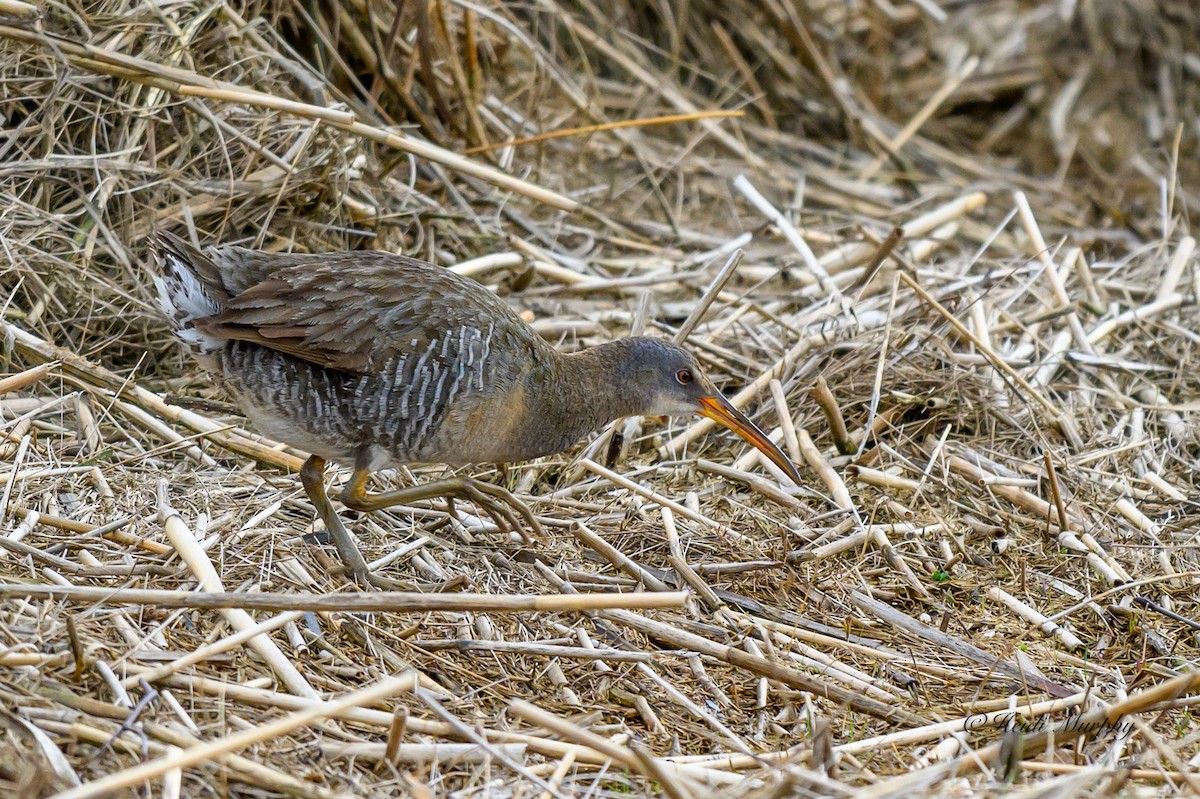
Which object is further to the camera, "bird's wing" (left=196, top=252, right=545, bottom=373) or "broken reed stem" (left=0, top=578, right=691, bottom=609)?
"bird's wing" (left=196, top=252, right=545, bottom=373)

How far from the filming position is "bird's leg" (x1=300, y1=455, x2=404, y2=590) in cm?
418

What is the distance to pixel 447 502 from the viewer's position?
470cm

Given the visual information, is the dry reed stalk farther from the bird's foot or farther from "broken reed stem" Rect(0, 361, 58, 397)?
the bird's foot

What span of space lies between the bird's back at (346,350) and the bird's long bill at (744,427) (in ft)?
2.74

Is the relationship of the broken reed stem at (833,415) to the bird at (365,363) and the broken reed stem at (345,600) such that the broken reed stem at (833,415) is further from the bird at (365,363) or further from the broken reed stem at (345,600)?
the broken reed stem at (345,600)

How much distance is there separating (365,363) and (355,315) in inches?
6.5

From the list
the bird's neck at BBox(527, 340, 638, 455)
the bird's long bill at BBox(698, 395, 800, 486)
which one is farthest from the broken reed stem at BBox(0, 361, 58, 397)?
the bird's long bill at BBox(698, 395, 800, 486)

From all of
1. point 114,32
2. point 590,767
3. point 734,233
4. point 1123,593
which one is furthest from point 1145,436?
point 114,32

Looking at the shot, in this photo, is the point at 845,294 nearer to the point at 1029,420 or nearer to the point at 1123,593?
the point at 1029,420

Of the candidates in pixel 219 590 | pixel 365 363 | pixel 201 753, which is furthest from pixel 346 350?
pixel 201 753

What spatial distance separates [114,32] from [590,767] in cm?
378

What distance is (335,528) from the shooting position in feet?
14.1

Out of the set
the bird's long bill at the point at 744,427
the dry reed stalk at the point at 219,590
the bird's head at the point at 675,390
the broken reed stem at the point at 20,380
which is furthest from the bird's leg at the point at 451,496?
the broken reed stem at the point at 20,380

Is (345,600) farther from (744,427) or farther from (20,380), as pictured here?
(744,427)
